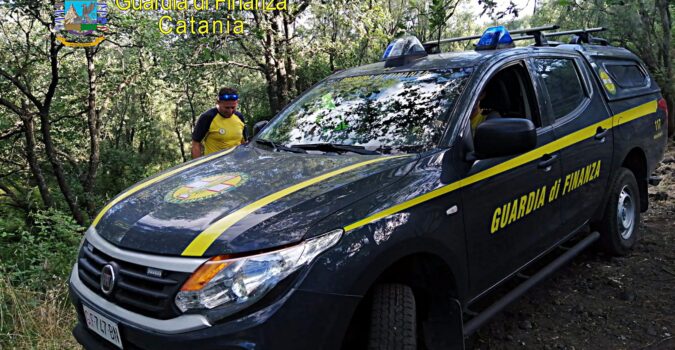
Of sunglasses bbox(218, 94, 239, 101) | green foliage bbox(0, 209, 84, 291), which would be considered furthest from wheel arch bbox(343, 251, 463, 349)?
sunglasses bbox(218, 94, 239, 101)

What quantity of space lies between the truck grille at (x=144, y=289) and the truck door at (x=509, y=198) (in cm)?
141

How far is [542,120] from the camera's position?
10.1ft

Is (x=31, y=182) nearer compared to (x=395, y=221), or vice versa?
(x=395, y=221)

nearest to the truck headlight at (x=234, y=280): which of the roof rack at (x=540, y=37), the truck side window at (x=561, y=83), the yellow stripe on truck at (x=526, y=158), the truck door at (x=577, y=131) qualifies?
the yellow stripe on truck at (x=526, y=158)

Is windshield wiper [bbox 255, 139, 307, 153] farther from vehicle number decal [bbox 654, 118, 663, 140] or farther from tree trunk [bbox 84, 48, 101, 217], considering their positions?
tree trunk [bbox 84, 48, 101, 217]

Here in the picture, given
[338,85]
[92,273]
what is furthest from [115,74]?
[92,273]

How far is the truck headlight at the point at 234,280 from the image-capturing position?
1.67m

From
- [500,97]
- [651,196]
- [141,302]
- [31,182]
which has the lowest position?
[31,182]

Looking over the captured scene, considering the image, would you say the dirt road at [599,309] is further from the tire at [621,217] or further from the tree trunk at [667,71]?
the tree trunk at [667,71]

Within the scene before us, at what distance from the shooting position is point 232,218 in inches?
73.7

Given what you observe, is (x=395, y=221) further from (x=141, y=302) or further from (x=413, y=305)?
(x=141, y=302)

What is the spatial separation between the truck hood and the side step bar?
925 mm

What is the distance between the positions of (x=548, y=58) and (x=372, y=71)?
1.25 metres

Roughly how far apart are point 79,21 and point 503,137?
10.9 m
